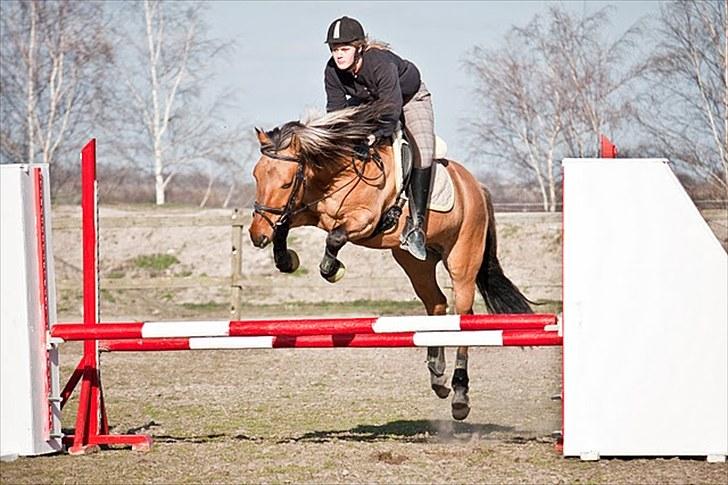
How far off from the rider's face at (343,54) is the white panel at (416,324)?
5.16 feet

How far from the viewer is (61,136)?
2886 cm

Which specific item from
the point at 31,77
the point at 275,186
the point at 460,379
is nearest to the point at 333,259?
the point at 275,186

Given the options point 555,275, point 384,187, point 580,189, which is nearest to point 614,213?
point 580,189

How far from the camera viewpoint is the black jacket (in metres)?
5.86

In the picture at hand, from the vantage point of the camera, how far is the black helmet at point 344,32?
578 centimetres

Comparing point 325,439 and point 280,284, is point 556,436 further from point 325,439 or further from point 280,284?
point 280,284

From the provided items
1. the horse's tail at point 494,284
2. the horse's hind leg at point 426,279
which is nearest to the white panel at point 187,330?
the horse's hind leg at point 426,279

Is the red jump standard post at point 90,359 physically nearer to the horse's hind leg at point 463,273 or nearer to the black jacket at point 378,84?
the black jacket at point 378,84

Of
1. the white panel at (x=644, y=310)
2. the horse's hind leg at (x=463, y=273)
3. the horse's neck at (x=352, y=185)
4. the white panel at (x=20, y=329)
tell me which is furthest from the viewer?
the horse's hind leg at (x=463, y=273)

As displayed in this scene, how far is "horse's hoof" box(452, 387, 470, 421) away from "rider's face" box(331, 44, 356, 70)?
1.97 m

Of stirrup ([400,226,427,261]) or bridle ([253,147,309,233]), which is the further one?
stirrup ([400,226,427,261])

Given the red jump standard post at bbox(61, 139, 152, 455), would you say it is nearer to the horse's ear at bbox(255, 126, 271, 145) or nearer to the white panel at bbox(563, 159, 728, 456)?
the horse's ear at bbox(255, 126, 271, 145)

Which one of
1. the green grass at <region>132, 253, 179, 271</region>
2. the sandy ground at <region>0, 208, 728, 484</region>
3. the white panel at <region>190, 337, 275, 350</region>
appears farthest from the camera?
the green grass at <region>132, 253, 179, 271</region>

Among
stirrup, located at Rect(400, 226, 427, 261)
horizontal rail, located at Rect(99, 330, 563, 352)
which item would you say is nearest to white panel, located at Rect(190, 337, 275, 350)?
horizontal rail, located at Rect(99, 330, 563, 352)
